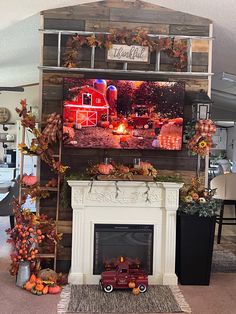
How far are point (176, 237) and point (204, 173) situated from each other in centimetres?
75

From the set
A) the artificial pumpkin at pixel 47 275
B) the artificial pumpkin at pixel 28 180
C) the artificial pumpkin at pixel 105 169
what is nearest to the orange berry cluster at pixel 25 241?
the artificial pumpkin at pixel 47 275

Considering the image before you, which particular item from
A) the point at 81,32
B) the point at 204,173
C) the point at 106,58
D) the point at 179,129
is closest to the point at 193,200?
the point at 204,173

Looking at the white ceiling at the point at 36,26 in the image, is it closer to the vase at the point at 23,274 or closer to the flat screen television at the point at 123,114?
the flat screen television at the point at 123,114

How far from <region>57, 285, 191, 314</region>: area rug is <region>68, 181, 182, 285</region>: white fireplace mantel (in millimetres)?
170

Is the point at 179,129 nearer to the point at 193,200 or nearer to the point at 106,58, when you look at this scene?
the point at 193,200

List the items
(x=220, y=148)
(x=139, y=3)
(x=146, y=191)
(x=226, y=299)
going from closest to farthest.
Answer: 1. (x=226, y=299)
2. (x=146, y=191)
3. (x=139, y=3)
4. (x=220, y=148)

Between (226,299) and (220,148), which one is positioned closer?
(226,299)

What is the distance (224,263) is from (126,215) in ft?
4.51

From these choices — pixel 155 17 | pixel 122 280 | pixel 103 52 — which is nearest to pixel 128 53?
pixel 103 52

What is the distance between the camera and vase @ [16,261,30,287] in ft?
11.7

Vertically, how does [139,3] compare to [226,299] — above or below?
above

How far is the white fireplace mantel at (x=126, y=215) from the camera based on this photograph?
3699 mm

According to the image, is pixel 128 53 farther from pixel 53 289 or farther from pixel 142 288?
pixel 53 289

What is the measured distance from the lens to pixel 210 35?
4.01 m
